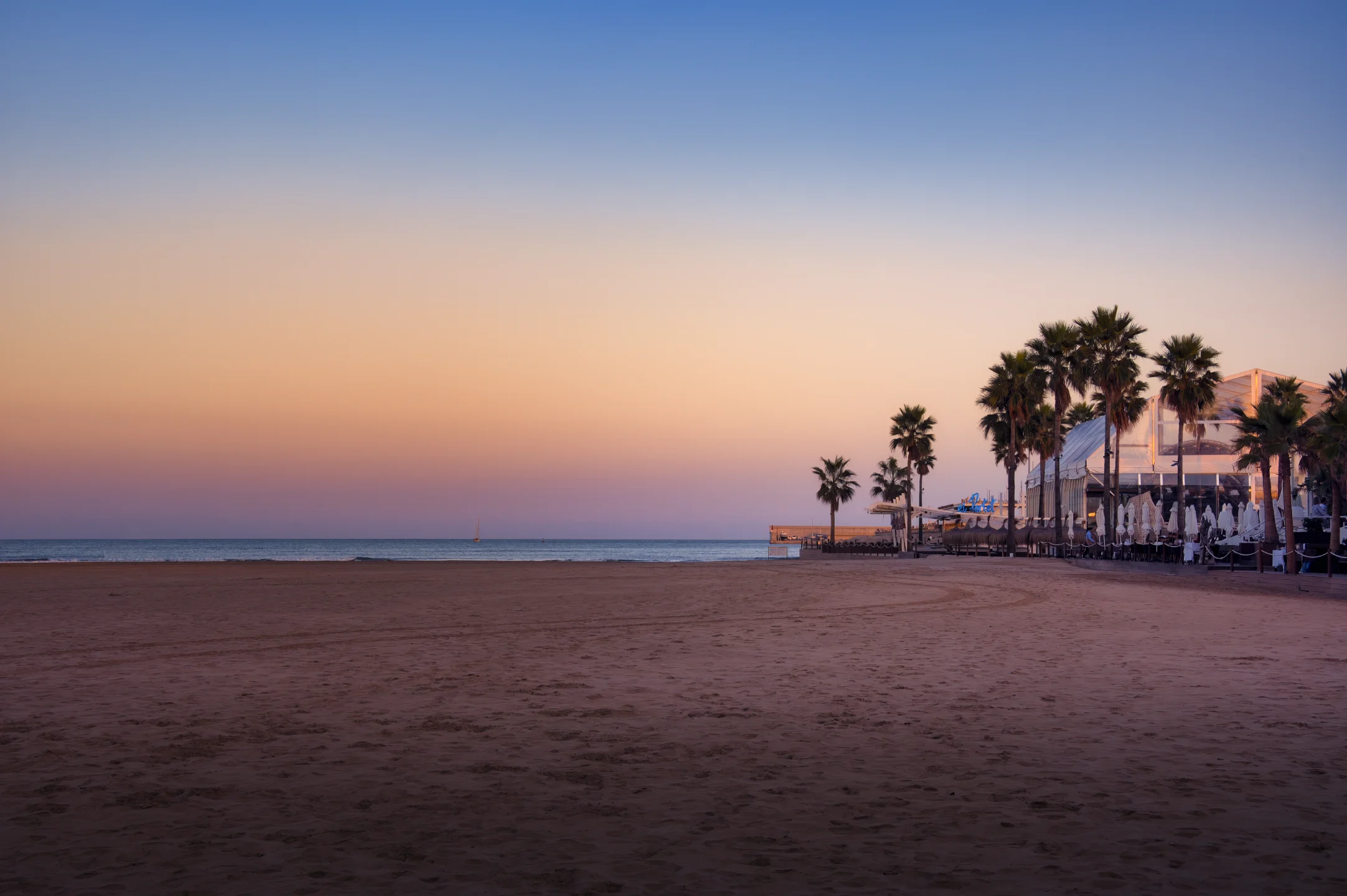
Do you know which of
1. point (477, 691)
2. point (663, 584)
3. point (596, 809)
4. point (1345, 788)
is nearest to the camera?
point (596, 809)

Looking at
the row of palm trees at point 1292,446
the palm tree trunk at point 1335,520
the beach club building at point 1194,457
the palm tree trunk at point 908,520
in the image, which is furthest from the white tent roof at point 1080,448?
the palm tree trunk at point 1335,520

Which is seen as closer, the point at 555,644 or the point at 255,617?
the point at 555,644

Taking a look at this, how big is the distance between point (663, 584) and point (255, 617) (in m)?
13.0

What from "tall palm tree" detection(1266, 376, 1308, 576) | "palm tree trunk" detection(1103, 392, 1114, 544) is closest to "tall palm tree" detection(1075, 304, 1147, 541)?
"palm tree trunk" detection(1103, 392, 1114, 544)

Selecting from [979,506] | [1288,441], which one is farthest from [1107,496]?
[979,506]

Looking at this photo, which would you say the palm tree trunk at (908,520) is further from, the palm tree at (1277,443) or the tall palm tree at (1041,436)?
the palm tree at (1277,443)

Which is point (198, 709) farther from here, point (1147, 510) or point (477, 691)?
point (1147, 510)

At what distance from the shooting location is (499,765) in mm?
7281

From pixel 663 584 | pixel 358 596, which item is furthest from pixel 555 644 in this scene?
pixel 663 584

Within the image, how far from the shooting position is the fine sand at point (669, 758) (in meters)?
5.12

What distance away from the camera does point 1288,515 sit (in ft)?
131

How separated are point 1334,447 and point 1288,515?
3.85 m

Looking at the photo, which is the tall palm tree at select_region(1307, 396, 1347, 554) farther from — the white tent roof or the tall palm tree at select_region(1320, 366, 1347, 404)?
the white tent roof

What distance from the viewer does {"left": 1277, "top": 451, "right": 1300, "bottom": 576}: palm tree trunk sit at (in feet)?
129
